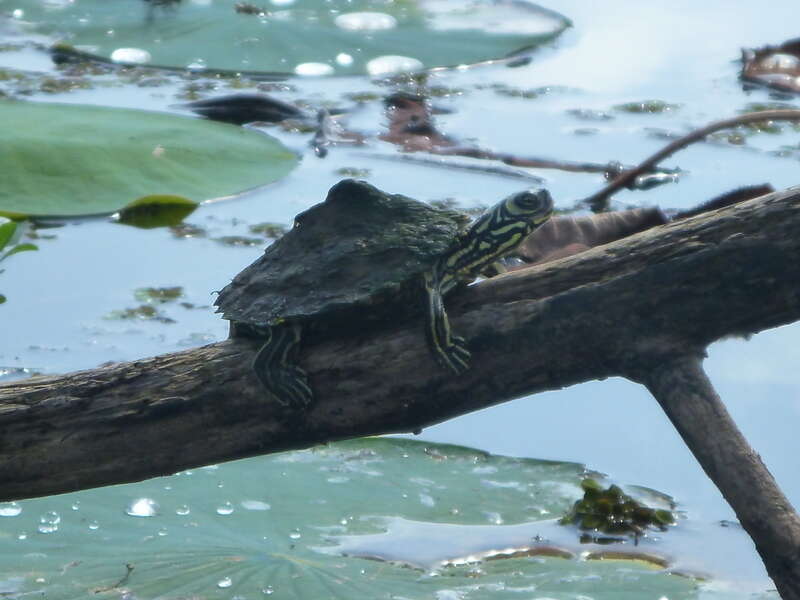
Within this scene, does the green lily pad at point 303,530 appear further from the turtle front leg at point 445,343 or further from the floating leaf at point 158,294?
the floating leaf at point 158,294

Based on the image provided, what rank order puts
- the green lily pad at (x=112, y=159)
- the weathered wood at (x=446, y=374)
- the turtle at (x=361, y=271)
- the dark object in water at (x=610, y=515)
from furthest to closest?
1. the green lily pad at (x=112, y=159)
2. the dark object in water at (x=610, y=515)
3. the turtle at (x=361, y=271)
4. the weathered wood at (x=446, y=374)

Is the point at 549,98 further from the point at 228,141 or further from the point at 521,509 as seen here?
the point at 521,509

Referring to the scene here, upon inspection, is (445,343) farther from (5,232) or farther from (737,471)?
(5,232)

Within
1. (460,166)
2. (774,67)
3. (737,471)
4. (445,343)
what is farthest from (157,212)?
(774,67)

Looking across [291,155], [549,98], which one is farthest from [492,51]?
[291,155]

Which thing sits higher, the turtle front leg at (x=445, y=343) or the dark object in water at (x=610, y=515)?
the turtle front leg at (x=445, y=343)

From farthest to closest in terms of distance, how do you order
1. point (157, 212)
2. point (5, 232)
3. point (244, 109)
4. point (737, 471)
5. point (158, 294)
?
point (244, 109) < point (157, 212) < point (158, 294) < point (5, 232) < point (737, 471)

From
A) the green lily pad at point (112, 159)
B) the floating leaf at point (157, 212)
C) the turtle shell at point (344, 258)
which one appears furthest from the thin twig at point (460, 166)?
the turtle shell at point (344, 258)
